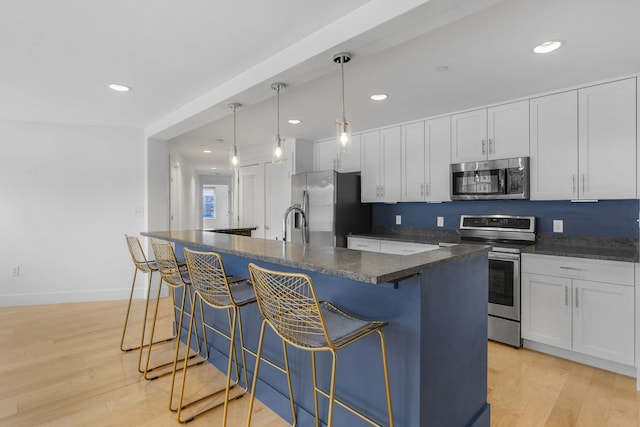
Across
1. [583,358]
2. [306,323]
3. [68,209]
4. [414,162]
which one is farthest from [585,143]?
[68,209]

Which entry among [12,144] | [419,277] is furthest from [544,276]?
[12,144]

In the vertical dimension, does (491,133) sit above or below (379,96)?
below

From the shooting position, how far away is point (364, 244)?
4.33 meters

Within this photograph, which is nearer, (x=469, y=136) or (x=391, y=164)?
(x=469, y=136)

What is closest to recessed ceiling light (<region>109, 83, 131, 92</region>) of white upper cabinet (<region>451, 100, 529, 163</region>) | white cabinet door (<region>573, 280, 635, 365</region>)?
white upper cabinet (<region>451, 100, 529, 163</region>)

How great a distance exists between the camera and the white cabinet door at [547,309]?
2820 millimetres

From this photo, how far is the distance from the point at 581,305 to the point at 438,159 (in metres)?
1.93

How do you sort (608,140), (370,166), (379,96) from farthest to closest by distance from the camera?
1. (370,166)
2. (379,96)
3. (608,140)

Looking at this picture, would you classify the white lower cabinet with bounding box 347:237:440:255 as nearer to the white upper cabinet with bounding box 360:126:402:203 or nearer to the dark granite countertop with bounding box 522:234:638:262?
the white upper cabinet with bounding box 360:126:402:203

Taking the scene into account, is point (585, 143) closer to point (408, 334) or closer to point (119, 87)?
point (408, 334)

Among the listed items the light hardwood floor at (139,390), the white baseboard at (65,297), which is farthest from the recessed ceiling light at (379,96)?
the white baseboard at (65,297)

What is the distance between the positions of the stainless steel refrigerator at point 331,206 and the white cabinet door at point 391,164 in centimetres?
45

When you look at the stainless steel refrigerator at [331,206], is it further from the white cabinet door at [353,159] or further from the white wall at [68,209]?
the white wall at [68,209]

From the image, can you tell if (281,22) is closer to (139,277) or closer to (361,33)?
(361,33)
